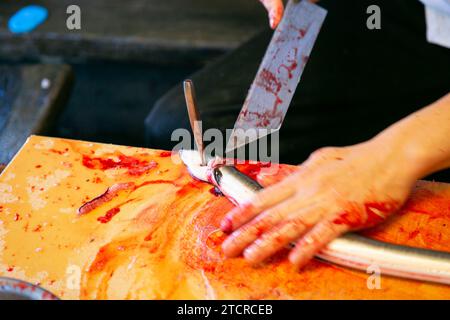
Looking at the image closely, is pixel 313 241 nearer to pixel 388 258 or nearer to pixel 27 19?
pixel 388 258

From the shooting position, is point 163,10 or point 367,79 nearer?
point 367,79

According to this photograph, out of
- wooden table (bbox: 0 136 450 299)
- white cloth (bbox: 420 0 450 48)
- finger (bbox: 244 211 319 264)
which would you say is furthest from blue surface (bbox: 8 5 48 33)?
finger (bbox: 244 211 319 264)

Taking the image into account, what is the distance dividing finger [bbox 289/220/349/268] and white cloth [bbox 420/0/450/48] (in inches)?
30.6

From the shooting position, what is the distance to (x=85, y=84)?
2.38 meters

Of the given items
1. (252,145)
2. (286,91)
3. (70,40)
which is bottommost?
(252,145)

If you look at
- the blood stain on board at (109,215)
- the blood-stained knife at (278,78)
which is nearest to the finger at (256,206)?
the blood stain on board at (109,215)

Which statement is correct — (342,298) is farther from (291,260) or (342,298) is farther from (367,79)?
(367,79)

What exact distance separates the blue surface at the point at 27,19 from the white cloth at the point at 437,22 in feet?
5.27

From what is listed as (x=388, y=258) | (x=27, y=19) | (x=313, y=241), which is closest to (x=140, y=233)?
(x=313, y=241)

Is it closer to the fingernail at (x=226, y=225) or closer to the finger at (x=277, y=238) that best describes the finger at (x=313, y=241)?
the finger at (x=277, y=238)

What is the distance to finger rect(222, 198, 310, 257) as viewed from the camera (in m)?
0.94

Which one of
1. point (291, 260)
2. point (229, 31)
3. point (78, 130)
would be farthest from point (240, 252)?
point (78, 130)

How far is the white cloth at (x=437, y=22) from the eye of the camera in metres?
1.39

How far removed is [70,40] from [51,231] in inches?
53.9
